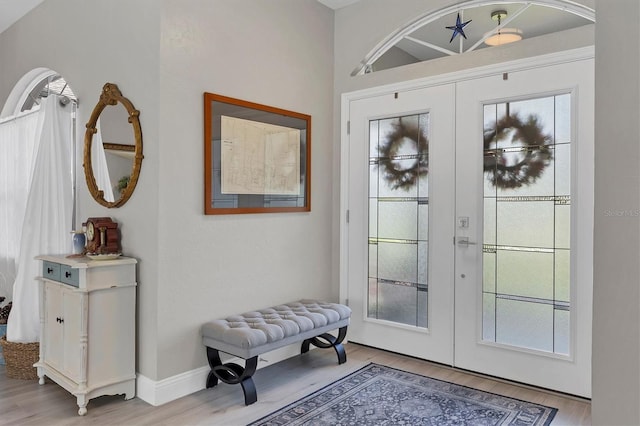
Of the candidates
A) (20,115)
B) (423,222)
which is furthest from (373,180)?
(20,115)

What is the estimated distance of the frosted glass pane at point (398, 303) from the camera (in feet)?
11.5

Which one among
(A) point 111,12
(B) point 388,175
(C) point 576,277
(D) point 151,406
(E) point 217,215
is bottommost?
(D) point 151,406

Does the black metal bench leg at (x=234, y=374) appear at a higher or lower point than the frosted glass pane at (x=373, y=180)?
lower

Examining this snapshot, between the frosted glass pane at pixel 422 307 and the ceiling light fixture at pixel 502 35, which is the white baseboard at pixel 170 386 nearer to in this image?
the frosted glass pane at pixel 422 307

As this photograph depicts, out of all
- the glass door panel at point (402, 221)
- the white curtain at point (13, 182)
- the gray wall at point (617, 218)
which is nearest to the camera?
the gray wall at point (617, 218)

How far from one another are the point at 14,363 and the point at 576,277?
369cm

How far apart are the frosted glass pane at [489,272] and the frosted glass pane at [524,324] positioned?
0.34ft

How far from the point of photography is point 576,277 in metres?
2.78

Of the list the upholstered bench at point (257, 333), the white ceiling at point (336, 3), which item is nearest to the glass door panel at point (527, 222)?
the upholstered bench at point (257, 333)

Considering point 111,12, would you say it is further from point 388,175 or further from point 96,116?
point 388,175

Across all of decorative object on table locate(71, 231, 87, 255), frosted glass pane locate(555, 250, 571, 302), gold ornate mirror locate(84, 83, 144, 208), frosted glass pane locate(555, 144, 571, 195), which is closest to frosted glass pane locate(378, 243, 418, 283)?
frosted glass pane locate(555, 250, 571, 302)

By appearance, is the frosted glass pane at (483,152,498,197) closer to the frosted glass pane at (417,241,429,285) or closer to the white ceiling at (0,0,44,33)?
the frosted glass pane at (417,241,429,285)

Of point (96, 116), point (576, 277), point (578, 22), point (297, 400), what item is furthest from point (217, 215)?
point (578, 22)

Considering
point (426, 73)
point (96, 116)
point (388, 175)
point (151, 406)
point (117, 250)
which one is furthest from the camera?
point (388, 175)
